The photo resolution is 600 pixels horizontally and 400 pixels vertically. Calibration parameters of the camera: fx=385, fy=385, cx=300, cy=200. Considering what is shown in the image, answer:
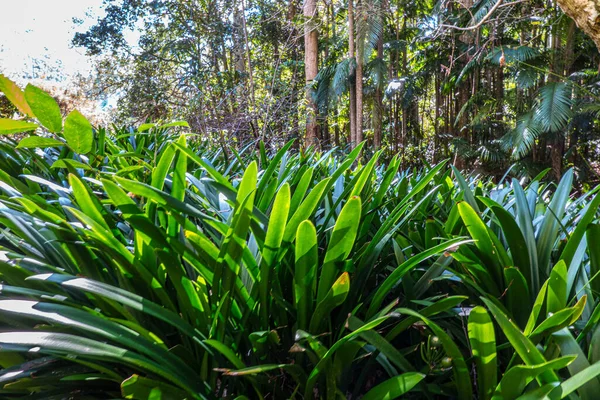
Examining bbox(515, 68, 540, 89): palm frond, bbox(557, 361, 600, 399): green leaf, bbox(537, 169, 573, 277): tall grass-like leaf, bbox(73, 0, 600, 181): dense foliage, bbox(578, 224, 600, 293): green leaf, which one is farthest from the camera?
bbox(515, 68, 540, 89): palm frond

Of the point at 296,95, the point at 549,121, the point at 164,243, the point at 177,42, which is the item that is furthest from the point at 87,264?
the point at 177,42

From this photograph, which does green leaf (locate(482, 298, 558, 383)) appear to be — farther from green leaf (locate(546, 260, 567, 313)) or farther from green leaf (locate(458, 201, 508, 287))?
green leaf (locate(458, 201, 508, 287))

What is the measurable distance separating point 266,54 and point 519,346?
31.3ft

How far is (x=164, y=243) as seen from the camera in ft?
1.77

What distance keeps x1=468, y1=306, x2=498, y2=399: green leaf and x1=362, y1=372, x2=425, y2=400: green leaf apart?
0.27 ft

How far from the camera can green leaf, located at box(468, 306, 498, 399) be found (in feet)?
1.44

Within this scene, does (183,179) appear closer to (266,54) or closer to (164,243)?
(164,243)

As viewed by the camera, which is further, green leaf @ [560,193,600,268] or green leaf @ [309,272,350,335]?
green leaf @ [560,193,600,268]

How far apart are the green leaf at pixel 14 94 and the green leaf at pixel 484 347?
793 millimetres

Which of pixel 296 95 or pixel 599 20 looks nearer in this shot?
pixel 599 20

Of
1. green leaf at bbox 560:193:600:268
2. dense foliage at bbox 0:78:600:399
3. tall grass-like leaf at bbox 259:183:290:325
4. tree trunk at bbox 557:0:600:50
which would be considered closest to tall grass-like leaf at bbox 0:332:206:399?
dense foliage at bbox 0:78:600:399

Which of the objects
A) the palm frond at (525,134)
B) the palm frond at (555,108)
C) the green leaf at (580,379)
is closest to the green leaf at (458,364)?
the green leaf at (580,379)

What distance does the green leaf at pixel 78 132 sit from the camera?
2.31 feet

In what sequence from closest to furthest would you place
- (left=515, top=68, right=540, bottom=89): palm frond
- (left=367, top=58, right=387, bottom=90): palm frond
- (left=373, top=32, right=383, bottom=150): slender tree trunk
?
(left=515, top=68, right=540, bottom=89): palm frond
(left=367, top=58, right=387, bottom=90): palm frond
(left=373, top=32, right=383, bottom=150): slender tree trunk
